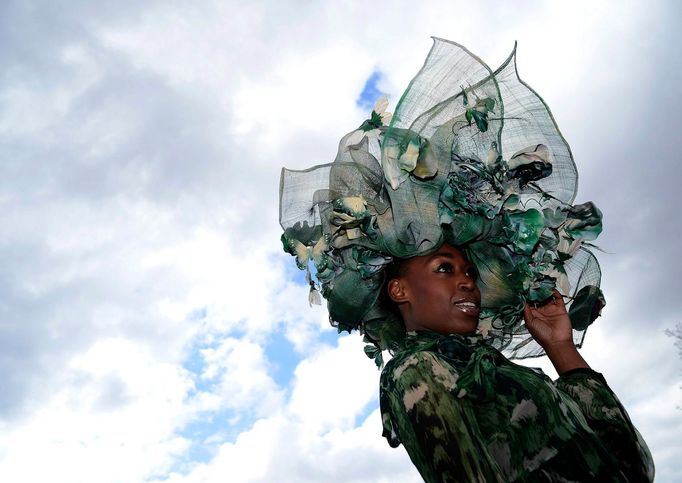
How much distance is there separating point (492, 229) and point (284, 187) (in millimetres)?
1156

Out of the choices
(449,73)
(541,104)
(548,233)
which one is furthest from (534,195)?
(449,73)

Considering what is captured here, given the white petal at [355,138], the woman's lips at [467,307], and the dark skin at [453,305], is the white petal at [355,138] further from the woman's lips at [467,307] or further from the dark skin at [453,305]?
the woman's lips at [467,307]

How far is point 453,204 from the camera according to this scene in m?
3.56

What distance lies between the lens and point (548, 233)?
3822 mm

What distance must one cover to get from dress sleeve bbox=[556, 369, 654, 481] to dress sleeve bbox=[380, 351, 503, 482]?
33.1 inches

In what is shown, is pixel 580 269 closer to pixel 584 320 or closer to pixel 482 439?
pixel 584 320

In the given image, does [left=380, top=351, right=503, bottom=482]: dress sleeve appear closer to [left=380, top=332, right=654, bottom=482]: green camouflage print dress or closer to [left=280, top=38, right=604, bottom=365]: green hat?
[left=380, top=332, right=654, bottom=482]: green camouflage print dress

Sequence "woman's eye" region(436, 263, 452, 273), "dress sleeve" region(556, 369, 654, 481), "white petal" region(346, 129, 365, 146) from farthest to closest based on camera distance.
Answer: "white petal" region(346, 129, 365, 146) → "woman's eye" region(436, 263, 452, 273) → "dress sleeve" region(556, 369, 654, 481)

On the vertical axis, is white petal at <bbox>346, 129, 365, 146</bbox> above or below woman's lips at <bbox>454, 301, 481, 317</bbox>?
above

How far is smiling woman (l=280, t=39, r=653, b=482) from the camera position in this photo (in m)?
3.29

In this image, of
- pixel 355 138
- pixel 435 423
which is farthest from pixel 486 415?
pixel 355 138

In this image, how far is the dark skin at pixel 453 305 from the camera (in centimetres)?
356

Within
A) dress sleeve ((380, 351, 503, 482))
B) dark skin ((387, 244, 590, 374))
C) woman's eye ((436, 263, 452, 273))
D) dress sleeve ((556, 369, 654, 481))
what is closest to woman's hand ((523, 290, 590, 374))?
dark skin ((387, 244, 590, 374))

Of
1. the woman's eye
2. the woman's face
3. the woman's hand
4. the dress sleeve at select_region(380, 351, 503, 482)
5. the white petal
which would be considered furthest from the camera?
the white petal
